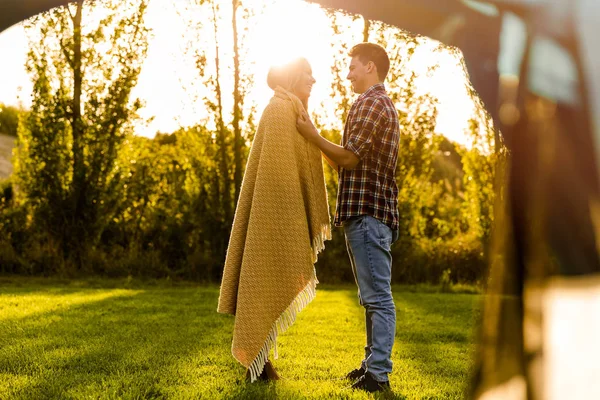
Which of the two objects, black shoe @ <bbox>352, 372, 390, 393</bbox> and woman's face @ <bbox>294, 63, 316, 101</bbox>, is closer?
black shoe @ <bbox>352, 372, 390, 393</bbox>

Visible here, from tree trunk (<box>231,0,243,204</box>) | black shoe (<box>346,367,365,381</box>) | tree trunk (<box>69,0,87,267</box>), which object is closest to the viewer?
black shoe (<box>346,367,365,381</box>)

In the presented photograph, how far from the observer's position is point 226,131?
11203 millimetres

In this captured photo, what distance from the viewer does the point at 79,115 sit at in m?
11.1

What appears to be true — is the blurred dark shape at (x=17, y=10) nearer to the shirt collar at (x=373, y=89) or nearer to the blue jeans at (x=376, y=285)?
the shirt collar at (x=373, y=89)

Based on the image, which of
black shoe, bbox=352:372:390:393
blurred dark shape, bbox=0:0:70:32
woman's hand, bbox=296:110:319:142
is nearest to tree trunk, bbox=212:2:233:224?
woman's hand, bbox=296:110:319:142

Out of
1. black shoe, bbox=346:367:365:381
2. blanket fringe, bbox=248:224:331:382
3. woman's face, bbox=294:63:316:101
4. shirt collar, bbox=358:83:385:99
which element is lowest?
black shoe, bbox=346:367:365:381

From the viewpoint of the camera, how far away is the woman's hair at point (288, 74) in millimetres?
4406

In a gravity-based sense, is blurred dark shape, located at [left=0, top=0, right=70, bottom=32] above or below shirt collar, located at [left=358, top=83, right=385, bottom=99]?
above

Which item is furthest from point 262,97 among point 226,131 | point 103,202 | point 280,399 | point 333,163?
point 280,399

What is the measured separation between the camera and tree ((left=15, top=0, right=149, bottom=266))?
10.9m

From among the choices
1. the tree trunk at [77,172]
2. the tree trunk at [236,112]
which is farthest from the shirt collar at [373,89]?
the tree trunk at [77,172]

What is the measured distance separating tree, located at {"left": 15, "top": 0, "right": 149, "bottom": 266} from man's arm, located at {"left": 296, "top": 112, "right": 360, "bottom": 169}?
7429mm

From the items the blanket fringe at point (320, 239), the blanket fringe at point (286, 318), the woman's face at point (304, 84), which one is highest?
the woman's face at point (304, 84)

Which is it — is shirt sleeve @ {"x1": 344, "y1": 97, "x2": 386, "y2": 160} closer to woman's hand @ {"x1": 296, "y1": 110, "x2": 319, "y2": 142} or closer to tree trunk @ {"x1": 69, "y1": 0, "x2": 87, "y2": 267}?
woman's hand @ {"x1": 296, "y1": 110, "x2": 319, "y2": 142}
